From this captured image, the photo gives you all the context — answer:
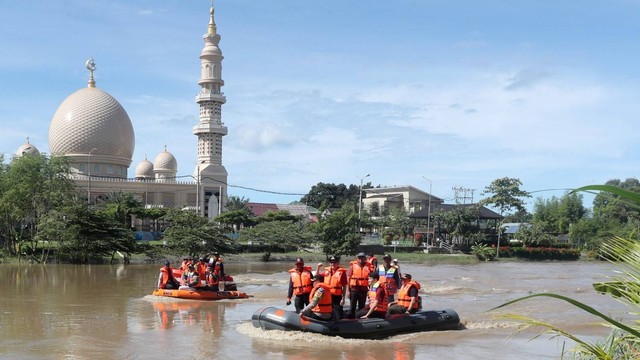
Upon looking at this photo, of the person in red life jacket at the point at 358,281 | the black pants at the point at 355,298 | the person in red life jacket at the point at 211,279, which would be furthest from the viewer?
the person in red life jacket at the point at 211,279

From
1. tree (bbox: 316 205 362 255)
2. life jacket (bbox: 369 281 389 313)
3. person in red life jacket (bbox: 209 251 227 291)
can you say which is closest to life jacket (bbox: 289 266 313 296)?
life jacket (bbox: 369 281 389 313)

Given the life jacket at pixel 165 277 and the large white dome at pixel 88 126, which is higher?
the large white dome at pixel 88 126

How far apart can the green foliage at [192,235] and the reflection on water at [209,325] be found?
9.09 meters

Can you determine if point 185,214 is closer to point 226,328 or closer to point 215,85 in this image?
point 226,328

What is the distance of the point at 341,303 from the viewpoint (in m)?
15.5

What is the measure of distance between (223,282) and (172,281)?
1723 millimetres

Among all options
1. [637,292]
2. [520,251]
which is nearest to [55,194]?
[520,251]

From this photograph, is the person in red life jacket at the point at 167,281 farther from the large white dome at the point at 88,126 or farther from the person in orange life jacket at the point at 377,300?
the large white dome at the point at 88,126

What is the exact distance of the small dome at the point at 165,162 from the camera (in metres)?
83.5

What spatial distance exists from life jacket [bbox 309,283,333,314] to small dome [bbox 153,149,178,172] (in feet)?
233

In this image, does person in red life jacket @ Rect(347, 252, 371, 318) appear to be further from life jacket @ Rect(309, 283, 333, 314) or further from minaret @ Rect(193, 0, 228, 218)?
minaret @ Rect(193, 0, 228, 218)

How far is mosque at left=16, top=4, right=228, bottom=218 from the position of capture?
71.1 m

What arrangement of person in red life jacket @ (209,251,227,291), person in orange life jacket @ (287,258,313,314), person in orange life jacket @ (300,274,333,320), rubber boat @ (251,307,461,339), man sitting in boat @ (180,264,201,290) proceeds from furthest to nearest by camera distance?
1. person in red life jacket @ (209,251,227,291)
2. man sitting in boat @ (180,264,201,290)
3. person in orange life jacket @ (287,258,313,314)
4. rubber boat @ (251,307,461,339)
5. person in orange life jacket @ (300,274,333,320)

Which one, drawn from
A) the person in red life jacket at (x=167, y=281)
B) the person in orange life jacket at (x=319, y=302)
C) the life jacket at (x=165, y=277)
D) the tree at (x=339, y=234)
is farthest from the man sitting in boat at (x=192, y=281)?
the tree at (x=339, y=234)
